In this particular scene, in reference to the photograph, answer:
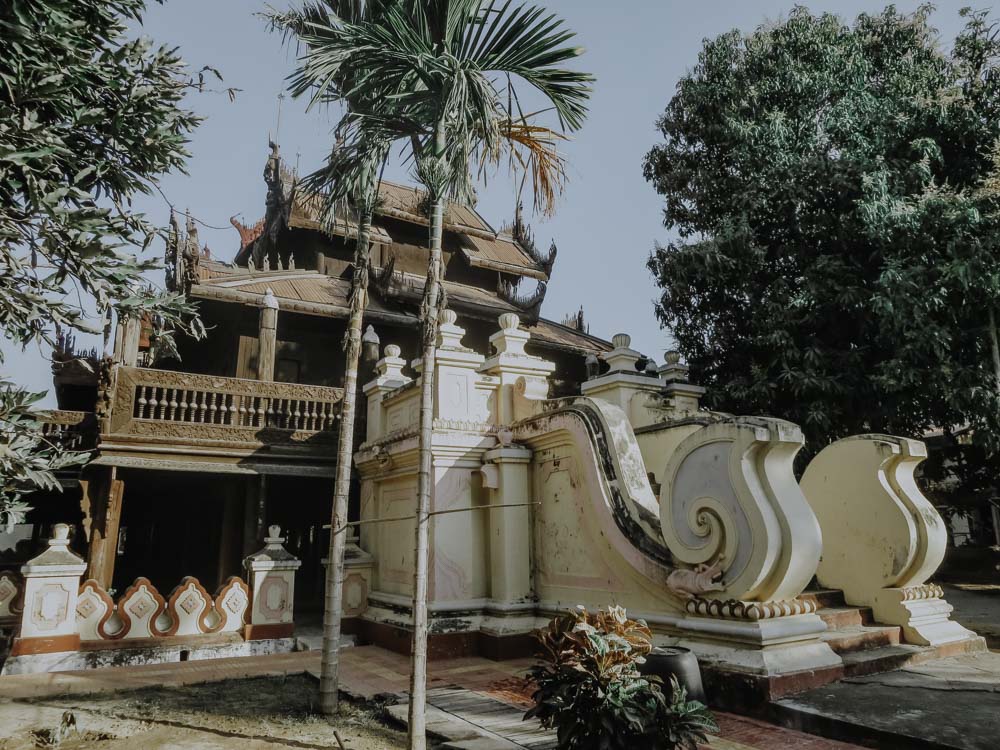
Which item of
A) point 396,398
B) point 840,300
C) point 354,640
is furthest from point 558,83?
point 840,300

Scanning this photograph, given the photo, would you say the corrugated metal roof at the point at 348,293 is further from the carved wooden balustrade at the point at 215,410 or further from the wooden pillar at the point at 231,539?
the wooden pillar at the point at 231,539

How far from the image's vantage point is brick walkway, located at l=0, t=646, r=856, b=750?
5.53 meters

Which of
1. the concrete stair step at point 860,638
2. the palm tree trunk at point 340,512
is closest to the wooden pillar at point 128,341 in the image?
the palm tree trunk at point 340,512

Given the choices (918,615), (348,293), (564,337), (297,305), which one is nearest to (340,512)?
(918,615)

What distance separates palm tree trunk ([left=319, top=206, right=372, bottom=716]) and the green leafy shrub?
6.02 ft

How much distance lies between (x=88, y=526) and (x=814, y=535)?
9750mm

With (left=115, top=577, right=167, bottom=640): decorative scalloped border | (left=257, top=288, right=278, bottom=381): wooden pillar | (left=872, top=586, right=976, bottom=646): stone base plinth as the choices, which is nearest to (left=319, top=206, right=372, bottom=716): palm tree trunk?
(left=115, top=577, right=167, bottom=640): decorative scalloped border

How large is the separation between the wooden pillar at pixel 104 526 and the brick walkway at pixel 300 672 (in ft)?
9.94

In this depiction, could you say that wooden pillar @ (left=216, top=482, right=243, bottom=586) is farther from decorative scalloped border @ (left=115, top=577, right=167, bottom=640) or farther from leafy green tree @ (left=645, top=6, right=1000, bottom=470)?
leafy green tree @ (left=645, top=6, right=1000, bottom=470)

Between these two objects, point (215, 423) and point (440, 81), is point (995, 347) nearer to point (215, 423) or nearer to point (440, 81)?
point (440, 81)

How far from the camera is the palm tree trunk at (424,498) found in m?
3.85

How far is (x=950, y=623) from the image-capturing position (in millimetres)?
5676

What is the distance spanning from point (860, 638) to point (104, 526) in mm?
9552

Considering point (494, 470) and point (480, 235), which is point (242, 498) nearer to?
point (494, 470)
